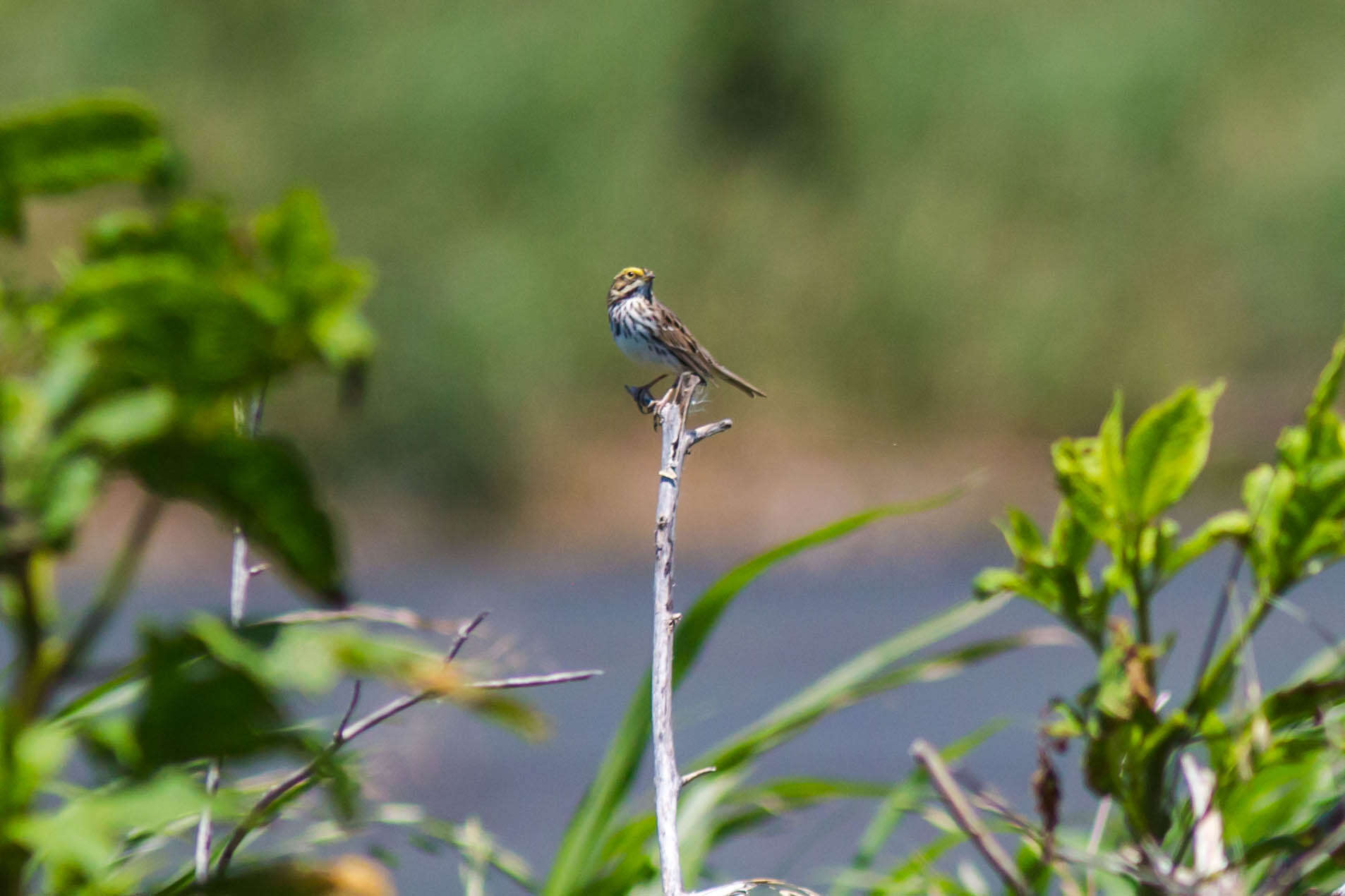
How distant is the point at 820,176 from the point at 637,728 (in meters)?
7.40

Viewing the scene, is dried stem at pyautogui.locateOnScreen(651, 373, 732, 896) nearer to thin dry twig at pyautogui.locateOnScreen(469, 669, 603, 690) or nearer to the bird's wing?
thin dry twig at pyautogui.locateOnScreen(469, 669, 603, 690)

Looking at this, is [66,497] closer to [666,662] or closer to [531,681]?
[531,681]

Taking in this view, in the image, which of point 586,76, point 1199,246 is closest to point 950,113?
point 1199,246

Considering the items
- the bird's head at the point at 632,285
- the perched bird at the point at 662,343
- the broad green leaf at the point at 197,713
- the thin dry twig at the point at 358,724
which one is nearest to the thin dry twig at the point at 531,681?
the thin dry twig at the point at 358,724

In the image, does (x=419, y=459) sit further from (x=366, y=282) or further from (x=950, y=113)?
(x=366, y=282)

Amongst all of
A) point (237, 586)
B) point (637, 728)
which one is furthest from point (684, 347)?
point (237, 586)

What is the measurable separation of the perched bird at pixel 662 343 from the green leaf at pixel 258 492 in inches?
41.2

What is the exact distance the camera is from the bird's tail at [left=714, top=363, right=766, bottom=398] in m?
1.70

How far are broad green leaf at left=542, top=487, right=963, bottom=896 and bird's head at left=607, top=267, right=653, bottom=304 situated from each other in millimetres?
1010

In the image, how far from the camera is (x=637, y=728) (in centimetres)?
122

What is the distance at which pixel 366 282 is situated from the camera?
534mm

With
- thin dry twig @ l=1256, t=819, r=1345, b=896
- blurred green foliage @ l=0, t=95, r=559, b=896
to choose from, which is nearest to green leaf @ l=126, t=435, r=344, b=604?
blurred green foliage @ l=0, t=95, r=559, b=896

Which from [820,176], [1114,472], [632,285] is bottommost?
[1114,472]

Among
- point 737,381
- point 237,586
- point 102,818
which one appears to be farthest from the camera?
point 737,381
